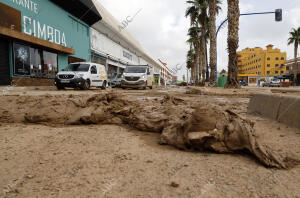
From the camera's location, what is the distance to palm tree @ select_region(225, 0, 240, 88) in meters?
9.82

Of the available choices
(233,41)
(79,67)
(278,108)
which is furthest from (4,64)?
(278,108)

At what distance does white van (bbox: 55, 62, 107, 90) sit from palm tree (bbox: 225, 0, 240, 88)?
7.87 m

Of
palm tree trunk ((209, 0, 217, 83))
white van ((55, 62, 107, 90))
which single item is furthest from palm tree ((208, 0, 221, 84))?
white van ((55, 62, 107, 90))

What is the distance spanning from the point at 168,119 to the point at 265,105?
68.1 inches

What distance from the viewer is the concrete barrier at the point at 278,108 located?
7.55ft

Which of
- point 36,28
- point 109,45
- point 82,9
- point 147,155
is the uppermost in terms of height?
point 82,9

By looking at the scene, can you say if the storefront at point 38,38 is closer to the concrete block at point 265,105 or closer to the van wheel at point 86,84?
the van wheel at point 86,84

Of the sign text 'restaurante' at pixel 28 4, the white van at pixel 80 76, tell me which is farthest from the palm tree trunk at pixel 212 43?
the sign text 'restaurante' at pixel 28 4

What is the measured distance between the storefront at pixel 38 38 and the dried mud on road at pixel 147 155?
10026 millimetres

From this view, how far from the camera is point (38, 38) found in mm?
11852

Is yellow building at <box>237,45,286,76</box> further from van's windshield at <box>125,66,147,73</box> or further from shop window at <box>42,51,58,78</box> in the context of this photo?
shop window at <box>42,51,58,78</box>

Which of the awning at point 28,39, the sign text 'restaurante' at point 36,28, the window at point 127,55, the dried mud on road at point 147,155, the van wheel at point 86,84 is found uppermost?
the window at point 127,55

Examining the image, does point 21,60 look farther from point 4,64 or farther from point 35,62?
point 35,62

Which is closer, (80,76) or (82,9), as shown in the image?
(80,76)
